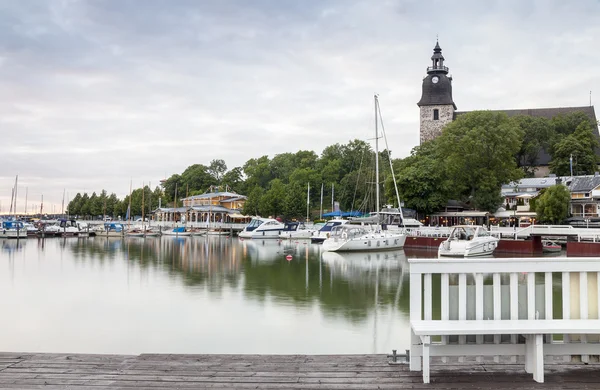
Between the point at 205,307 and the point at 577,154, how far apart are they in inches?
2713

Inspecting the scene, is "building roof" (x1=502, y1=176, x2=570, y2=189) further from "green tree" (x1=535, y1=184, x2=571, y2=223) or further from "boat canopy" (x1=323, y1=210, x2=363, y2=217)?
"boat canopy" (x1=323, y1=210, x2=363, y2=217)

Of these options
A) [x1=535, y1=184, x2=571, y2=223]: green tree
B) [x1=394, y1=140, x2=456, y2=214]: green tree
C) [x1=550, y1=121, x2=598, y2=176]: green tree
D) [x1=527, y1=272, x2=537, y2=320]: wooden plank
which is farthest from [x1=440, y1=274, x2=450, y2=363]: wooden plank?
[x1=550, y1=121, x2=598, y2=176]: green tree

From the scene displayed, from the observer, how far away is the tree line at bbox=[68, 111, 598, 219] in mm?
57750

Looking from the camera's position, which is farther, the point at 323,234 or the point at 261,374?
the point at 323,234

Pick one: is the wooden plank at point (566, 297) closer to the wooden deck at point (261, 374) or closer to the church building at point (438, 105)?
the wooden deck at point (261, 374)

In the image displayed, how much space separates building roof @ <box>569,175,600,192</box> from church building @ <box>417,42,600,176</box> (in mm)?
30155

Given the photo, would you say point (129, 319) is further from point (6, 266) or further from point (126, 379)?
point (6, 266)

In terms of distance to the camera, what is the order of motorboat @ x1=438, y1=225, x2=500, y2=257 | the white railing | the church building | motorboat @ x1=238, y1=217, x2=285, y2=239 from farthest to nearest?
the church building
motorboat @ x1=238, y1=217, x2=285, y2=239
motorboat @ x1=438, y1=225, x2=500, y2=257
the white railing

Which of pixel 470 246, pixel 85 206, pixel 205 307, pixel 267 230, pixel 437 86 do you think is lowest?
pixel 205 307

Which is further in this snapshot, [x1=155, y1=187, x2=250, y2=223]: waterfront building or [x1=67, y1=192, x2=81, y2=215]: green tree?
[x1=67, y1=192, x2=81, y2=215]: green tree

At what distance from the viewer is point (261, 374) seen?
16.5ft

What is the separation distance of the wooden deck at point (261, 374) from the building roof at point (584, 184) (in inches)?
2468

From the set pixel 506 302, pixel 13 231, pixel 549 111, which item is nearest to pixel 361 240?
pixel 506 302

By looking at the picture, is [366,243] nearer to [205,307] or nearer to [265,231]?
[265,231]
